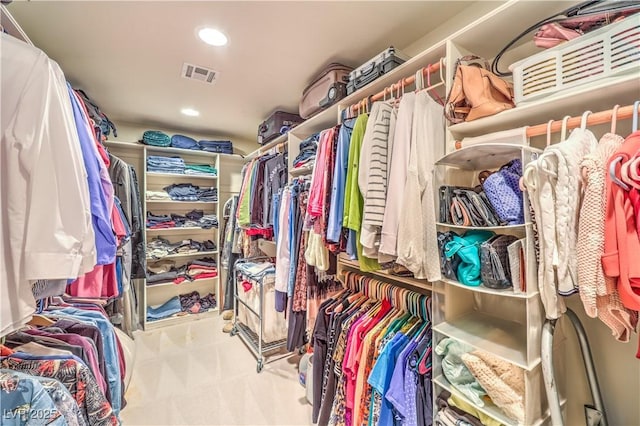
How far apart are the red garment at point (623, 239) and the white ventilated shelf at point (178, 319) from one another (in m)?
3.69

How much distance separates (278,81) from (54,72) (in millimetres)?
1546

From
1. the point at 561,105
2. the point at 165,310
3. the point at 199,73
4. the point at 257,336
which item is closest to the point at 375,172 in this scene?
the point at 561,105

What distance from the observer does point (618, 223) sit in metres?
0.70

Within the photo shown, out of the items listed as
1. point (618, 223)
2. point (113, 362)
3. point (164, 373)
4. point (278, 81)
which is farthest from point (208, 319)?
point (618, 223)

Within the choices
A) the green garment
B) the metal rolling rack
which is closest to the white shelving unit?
the metal rolling rack

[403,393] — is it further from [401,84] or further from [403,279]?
[401,84]

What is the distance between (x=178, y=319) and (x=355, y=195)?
3.07 metres

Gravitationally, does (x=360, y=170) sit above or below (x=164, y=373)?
above

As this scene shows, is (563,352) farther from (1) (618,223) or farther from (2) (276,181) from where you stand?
(2) (276,181)

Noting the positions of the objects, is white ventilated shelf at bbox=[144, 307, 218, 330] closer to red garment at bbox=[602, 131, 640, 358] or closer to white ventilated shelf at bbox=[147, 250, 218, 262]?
white ventilated shelf at bbox=[147, 250, 218, 262]

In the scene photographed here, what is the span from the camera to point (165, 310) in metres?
3.25

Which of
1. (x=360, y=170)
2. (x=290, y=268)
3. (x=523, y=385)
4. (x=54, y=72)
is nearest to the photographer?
(x=54, y=72)

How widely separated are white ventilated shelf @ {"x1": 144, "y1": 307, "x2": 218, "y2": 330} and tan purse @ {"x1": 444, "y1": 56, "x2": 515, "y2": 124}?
3.51 m

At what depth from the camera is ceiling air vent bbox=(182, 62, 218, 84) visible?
1.92 m
